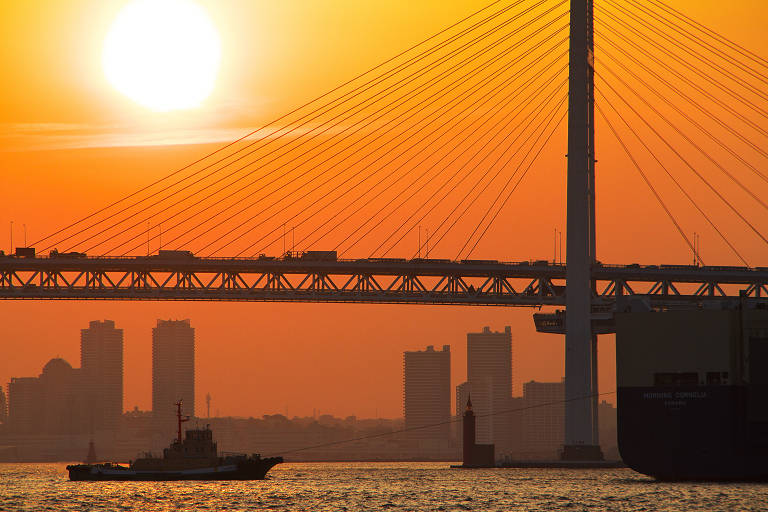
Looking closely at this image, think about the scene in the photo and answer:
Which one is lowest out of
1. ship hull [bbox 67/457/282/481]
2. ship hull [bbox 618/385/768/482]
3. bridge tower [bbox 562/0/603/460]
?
ship hull [bbox 67/457/282/481]

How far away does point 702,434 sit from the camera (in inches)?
3302

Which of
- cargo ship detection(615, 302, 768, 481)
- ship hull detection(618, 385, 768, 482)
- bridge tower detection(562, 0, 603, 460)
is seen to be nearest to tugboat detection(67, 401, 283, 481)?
bridge tower detection(562, 0, 603, 460)

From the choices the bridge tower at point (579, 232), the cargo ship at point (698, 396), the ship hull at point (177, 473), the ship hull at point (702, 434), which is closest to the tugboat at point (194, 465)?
the ship hull at point (177, 473)

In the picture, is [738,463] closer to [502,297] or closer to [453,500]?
[453,500]

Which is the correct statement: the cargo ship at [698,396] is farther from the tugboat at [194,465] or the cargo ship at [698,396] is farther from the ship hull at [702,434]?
the tugboat at [194,465]

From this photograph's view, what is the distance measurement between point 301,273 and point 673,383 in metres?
46.3

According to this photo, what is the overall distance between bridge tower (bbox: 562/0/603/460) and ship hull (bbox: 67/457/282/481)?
2409cm

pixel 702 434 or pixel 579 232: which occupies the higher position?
pixel 579 232

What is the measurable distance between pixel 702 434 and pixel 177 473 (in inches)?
1642

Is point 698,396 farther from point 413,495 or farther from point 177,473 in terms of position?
point 177,473

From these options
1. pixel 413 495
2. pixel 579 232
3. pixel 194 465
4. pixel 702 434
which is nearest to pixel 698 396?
pixel 702 434

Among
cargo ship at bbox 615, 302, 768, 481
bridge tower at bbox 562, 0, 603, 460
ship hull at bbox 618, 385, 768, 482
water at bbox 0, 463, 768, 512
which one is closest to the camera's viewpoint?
water at bbox 0, 463, 768, 512

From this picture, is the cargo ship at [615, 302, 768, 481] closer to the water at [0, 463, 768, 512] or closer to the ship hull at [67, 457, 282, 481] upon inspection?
the water at [0, 463, 768, 512]

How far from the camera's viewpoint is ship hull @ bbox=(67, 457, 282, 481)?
110 metres
